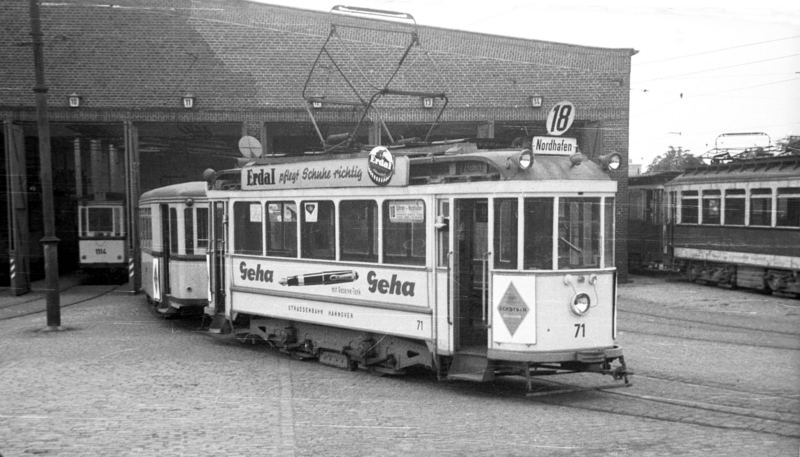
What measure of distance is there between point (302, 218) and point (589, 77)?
14.5 m

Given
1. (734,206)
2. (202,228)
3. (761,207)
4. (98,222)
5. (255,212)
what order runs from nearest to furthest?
(255,212), (202,228), (761,207), (734,206), (98,222)

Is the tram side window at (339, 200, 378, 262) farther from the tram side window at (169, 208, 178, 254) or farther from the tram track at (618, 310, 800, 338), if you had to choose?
the tram track at (618, 310, 800, 338)

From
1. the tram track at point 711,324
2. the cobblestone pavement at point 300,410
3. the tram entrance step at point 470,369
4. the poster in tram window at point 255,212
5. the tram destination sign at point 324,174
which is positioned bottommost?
the tram track at point 711,324

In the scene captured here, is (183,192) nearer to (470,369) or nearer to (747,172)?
(470,369)

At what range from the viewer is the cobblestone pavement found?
7.05m

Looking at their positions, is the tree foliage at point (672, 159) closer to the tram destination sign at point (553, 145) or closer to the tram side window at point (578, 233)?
the tram destination sign at point (553, 145)

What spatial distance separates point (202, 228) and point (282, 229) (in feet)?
12.6

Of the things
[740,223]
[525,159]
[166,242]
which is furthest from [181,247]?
[740,223]

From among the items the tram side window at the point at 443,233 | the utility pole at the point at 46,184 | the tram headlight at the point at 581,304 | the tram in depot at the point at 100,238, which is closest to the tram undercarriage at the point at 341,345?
the tram side window at the point at 443,233

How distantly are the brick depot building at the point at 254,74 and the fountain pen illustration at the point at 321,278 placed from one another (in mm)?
11854

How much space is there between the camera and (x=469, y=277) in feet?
30.9

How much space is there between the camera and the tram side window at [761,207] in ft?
64.5

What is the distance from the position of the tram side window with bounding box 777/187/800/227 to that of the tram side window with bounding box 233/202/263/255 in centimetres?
1234

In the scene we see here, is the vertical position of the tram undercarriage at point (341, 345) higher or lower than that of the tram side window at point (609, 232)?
lower
